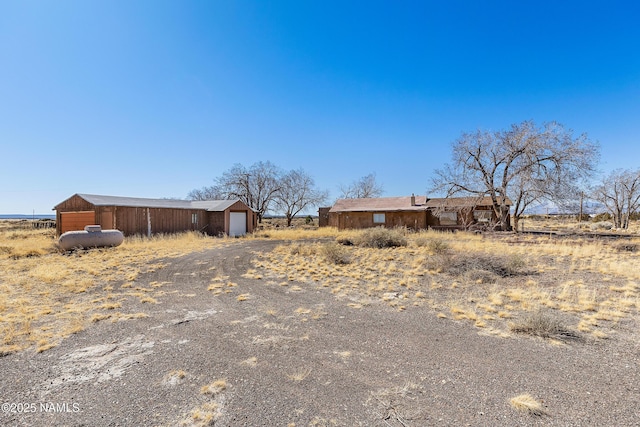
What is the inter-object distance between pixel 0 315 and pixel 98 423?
191 inches

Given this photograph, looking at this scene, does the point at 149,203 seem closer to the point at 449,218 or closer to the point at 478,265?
the point at 478,265

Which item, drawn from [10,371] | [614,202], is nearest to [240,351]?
[10,371]

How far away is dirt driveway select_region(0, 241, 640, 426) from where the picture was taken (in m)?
2.85

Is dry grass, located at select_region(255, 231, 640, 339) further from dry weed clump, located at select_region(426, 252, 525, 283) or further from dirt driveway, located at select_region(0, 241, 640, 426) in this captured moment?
dirt driveway, located at select_region(0, 241, 640, 426)

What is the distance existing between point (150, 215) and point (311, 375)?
22.2 meters

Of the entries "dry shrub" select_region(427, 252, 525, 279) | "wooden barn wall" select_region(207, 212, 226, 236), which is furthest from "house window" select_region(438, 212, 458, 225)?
"wooden barn wall" select_region(207, 212, 226, 236)

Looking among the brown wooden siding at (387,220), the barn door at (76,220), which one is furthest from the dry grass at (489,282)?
the barn door at (76,220)

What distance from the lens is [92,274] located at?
9.63 meters

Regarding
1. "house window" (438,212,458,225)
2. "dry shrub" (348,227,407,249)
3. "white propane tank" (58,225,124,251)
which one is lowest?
"dry shrub" (348,227,407,249)

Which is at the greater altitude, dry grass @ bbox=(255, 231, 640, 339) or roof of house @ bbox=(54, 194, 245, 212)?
roof of house @ bbox=(54, 194, 245, 212)

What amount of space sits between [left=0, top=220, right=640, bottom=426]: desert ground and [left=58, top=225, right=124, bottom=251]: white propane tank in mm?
5503

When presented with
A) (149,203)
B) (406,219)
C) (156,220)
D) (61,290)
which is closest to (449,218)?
(406,219)

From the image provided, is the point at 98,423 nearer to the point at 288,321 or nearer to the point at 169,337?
the point at 169,337

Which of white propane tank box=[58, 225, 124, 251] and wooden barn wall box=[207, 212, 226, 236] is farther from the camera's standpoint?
wooden barn wall box=[207, 212, 226, 236]
